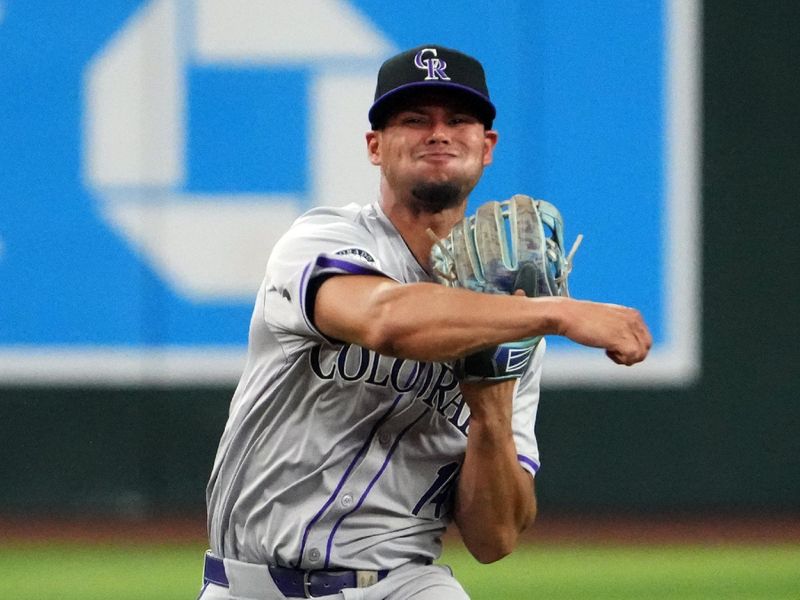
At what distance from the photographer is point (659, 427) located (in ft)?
27.0

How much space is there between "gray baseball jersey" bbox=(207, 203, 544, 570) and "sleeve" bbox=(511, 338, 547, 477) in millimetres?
223

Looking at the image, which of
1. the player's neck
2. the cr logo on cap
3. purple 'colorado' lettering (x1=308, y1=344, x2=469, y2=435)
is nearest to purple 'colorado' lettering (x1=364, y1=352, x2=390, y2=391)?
purple 'colorado' lettering (x1=308, y1=344, x2=469, y2=435)

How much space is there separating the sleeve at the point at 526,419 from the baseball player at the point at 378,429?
Result: 143mm

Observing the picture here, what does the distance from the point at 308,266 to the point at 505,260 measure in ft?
1.21

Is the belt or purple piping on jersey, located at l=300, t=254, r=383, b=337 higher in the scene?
purple piping on jersey, located at l=300, t=254, r=383, b=337

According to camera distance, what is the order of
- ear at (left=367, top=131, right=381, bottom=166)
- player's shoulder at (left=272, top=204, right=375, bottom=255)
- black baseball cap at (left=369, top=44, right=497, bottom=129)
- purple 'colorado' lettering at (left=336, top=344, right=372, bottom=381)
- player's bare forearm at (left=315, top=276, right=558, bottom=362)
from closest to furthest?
player's bare forearm at (left=315, top=276, right=558, bottom=362) → player's shoulder at (left=272, top=204, right=375, bottom=255) → purple 'colorado' lettering at (left=336, top=344, right=372, bottom=381) → black baseball cap at (left=369, top=44, right=497, bottom=129) → ear at (left=367, top=131, right=381, bottom=166)

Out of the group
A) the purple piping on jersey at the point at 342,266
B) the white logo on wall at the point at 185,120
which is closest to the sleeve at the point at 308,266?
the purple piping on jersey at the point at 342,266

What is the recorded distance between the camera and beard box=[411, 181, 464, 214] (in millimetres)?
3102

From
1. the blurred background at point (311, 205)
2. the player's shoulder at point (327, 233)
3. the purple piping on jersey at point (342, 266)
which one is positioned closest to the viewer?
the purple piping on jersey at point (342, 266)

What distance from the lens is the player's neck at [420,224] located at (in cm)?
318


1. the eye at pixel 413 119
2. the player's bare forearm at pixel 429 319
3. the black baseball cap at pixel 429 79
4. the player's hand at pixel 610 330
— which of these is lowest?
the player's hand at pixel 610 330

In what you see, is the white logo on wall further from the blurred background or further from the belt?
the belt

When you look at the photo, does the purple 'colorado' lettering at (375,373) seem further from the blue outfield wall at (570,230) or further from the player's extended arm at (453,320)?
the blue outfield wall at (570,230)

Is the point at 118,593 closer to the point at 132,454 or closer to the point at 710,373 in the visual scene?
the point at 132,454
